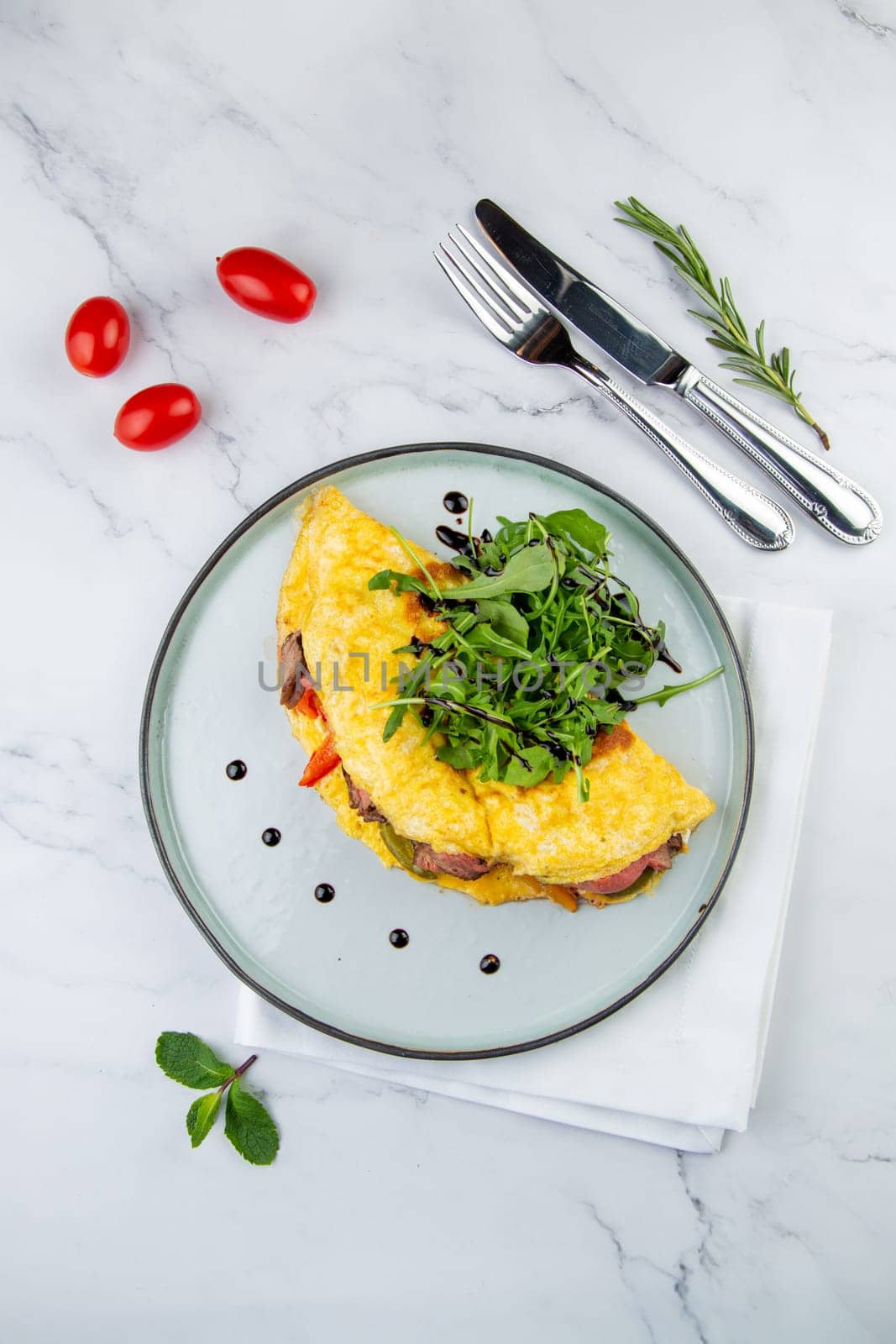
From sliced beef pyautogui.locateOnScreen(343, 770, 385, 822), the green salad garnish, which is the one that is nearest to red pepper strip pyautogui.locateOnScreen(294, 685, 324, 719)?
sliced beef pyautogui.locateOnScreen(343, 770, 385, 822)

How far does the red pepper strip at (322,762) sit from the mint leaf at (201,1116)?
122cm

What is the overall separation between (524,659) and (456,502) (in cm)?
71

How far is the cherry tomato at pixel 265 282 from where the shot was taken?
308 centimetres

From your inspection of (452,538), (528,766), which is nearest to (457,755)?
(528,766)

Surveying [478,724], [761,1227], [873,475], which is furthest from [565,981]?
[873,475]

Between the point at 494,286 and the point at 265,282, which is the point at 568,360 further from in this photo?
the point at 265,282

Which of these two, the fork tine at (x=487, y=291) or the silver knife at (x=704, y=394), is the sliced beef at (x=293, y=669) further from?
the silver knife at (x=704, y=394)

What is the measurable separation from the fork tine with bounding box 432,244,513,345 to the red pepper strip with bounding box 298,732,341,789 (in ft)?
4.81

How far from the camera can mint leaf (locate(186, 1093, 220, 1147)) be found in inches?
125

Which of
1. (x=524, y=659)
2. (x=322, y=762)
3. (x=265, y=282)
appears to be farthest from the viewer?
(x=265, y=282)

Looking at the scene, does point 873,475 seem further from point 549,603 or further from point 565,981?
point 565,981

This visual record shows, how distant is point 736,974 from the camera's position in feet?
9.73

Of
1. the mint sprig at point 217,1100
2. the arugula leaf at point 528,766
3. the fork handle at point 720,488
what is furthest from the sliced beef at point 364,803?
the fork handle at point 720,488

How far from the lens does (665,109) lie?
3252 millimetres
